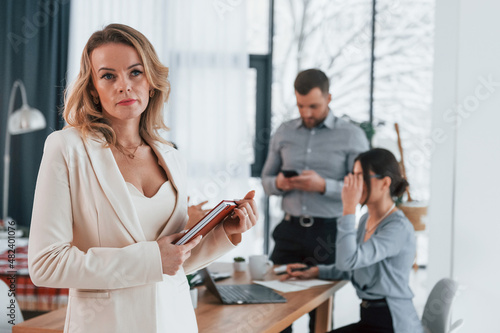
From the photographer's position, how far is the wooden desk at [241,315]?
1727 millimetres

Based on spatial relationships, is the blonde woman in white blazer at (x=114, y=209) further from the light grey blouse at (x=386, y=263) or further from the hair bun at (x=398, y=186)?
the hair bun at (x=398, y=186)

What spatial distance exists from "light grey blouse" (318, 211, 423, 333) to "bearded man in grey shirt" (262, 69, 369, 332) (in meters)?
0.59

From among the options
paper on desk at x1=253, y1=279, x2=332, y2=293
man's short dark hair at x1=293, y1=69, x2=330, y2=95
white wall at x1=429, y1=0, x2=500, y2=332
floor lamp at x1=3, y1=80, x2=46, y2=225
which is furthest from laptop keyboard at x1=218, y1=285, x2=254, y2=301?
floor lamp at x1=3, y1=80, x2=46, y2=225

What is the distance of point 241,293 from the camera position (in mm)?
2193

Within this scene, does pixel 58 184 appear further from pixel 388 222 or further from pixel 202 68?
pixel 202 68

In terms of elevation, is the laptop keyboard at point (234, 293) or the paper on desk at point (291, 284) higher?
the laptop keyboard at point (234, 293)

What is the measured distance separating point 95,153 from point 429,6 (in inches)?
197

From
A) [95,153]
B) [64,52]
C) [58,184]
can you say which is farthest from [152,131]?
[64,52]

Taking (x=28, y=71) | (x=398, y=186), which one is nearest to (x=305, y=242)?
(x=398, y=186)

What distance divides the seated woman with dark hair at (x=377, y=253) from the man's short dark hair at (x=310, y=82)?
767mm

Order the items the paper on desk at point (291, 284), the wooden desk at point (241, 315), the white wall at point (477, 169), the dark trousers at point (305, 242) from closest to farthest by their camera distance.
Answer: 1. the wooden desk at point (241, 315)
2. the paper on desk at point (291, 284)
3. the white wall at point (477, 169)
4. the dark trousers at point (305, 242)

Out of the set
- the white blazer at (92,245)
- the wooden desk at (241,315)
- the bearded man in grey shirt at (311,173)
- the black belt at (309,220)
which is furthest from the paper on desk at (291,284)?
the white blazer at (92,245)

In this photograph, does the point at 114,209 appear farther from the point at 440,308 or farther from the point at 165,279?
the point at 440,308

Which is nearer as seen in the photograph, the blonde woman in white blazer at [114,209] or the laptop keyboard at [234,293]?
the blonde woman in white blazer at [114,209]
